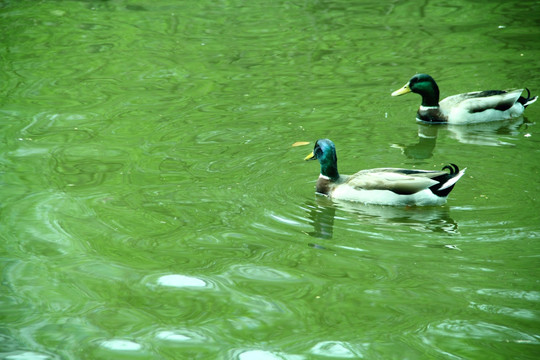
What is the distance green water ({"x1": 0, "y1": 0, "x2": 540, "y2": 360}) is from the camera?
5.38 meters

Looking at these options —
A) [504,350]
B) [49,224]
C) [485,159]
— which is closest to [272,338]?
[504,350]

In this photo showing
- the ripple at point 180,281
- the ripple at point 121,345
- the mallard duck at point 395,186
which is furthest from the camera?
the mallard duck at point 395,186

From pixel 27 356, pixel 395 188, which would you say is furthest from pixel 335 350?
pixel 395 188

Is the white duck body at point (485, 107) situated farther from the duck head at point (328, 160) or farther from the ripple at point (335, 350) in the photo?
the ripple at point (335, 350)

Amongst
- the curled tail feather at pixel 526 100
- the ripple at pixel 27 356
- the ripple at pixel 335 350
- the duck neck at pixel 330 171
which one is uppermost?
the curled tail feather at pixel 526 100

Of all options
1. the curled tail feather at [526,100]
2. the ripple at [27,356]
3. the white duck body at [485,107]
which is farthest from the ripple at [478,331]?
the curled tail feather at [526,100]

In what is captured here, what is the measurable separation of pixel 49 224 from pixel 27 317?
173 cm

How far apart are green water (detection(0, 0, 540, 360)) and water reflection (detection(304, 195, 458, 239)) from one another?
0.03 meters

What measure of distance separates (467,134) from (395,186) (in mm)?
2685

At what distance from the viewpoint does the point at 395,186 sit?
7.34m

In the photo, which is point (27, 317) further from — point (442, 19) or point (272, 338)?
point (442, 19)

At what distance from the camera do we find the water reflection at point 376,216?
6.91 m

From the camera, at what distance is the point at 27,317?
561cm

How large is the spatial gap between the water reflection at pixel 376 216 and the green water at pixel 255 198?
3 centimetres
